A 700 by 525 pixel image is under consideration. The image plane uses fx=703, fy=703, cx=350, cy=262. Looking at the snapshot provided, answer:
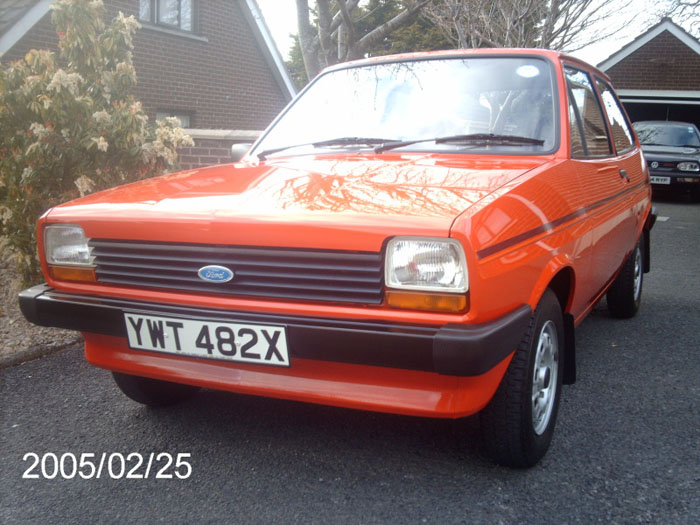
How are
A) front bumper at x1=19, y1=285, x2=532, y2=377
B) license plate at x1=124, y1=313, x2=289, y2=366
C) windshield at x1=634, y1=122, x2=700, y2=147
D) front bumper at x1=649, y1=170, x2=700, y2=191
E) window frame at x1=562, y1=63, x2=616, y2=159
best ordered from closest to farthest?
front bumper at x1=19, y1=285, x2=532, y2=377 < license plate at x1=124, y1=313, x2=289, y2=366 < window frame at x1=562, y1=63, x2=616, y2=159 < front bumper at x1=649, y1=170, x2=700, y2=191 < windshield at x1=634, y1=122, x2=700, y2=147

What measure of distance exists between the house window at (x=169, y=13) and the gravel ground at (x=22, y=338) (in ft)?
25.8

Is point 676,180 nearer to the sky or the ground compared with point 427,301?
nearer to the ground

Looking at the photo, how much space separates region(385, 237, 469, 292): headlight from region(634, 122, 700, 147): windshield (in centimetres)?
1348

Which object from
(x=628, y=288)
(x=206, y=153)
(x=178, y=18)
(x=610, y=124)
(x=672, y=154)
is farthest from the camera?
(x=672, y=154)

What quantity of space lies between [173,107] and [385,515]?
10.8 metres

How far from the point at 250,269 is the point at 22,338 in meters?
2.57

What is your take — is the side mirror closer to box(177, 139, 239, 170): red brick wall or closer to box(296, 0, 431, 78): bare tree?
box(177, 139, 239, 170): red brick wall

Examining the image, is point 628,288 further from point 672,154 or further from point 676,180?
point 672,154

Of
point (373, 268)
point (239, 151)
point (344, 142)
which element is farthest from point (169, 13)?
point (373, 268)

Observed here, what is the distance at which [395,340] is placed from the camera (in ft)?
6.87

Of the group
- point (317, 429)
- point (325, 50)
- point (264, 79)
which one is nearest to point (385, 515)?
point (317, 429)

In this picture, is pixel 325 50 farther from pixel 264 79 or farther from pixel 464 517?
pixel 464 517

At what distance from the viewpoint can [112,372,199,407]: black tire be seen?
3.03m

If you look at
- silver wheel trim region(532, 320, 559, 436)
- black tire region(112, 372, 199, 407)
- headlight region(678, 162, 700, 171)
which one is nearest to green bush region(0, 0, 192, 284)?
black tire region(112, 372, 199, 407)
